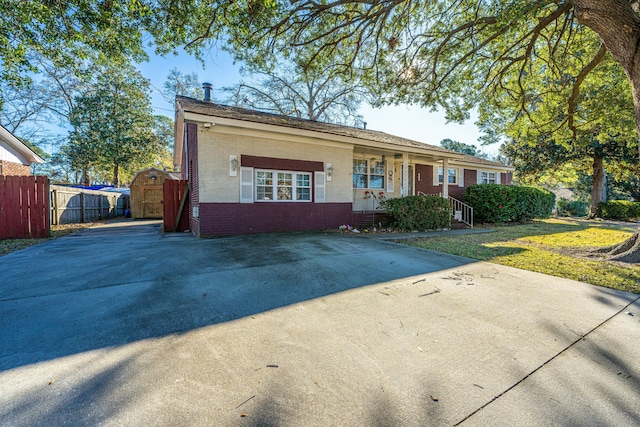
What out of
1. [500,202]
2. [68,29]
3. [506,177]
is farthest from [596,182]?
[68,29]

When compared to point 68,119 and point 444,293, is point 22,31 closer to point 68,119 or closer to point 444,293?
point 444,293

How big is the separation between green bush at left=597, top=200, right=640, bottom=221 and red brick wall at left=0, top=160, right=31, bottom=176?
34236 millimetres

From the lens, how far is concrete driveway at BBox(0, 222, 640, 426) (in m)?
1.58

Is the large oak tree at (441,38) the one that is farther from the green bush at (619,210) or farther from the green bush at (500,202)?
the green bush at (619,210)

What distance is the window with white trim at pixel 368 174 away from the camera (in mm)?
12562

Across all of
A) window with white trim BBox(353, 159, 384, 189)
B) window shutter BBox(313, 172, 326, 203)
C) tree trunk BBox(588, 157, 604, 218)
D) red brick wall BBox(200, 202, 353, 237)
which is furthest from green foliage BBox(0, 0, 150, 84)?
tree trunk BBox(588, 157, 604, 218)

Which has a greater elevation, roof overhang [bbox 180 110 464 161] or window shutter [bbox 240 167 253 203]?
roof overhang [bbox 180 110 464 161]

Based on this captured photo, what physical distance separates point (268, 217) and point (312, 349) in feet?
23.7

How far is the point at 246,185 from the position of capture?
29.0 ft

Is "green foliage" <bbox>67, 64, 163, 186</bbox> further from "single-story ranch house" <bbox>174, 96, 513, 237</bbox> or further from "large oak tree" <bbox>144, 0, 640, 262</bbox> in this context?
"large oak tree" <bbox>144, 0, 640, 262</bbox>

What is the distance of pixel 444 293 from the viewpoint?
143 inches

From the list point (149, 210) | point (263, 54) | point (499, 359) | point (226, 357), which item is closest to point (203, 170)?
point (263, 54)

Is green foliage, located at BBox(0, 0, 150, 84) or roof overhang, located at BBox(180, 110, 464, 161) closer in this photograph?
green foliage, located at BBox(0, 0, 150, 84)

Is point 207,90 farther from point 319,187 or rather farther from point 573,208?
point 573,208
